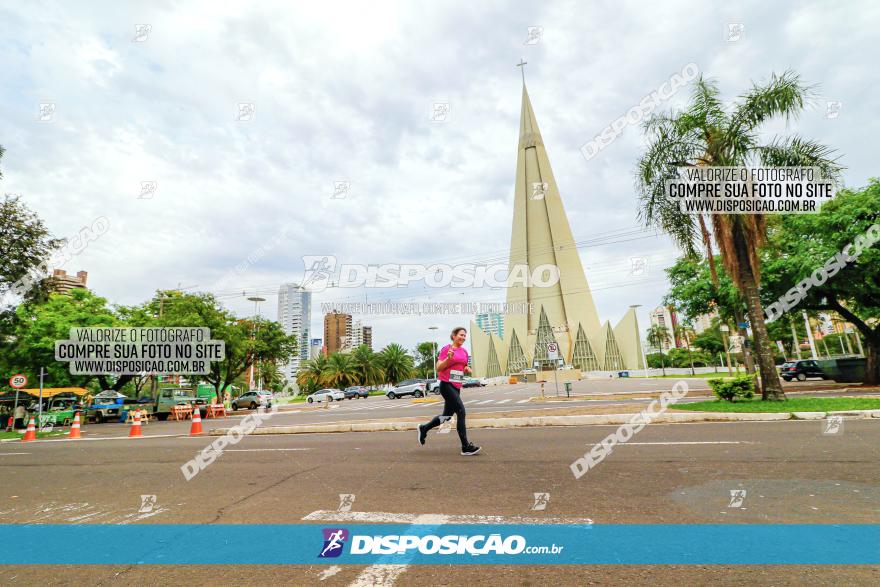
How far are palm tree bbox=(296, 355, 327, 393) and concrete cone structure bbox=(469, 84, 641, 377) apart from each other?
35.8 meters

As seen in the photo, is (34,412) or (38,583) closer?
(38,583)

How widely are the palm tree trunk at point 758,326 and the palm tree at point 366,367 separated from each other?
5713 cm

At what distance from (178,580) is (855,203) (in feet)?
73.1

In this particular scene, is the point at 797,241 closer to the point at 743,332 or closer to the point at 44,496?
the point at 743,332

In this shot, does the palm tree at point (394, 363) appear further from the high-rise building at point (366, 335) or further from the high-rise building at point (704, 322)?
the high-rise building at point (366, 335)

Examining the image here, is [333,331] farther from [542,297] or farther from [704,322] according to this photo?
[704,322]

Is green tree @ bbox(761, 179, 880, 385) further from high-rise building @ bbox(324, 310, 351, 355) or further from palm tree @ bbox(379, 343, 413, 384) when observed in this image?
high-rise building @ bbox(324, 310, 351, 355)

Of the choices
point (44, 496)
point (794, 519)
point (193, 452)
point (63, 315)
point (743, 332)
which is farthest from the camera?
point (63, 315)

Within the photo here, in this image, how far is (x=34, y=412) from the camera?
23.3 m

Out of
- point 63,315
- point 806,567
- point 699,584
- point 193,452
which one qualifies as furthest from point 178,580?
point 63,315

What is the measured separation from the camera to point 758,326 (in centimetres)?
1243

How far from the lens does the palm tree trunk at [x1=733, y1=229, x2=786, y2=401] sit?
482 inches

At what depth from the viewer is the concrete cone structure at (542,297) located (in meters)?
82.8

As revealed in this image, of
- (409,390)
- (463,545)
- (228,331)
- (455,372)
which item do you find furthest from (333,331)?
(463,545)
